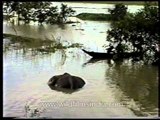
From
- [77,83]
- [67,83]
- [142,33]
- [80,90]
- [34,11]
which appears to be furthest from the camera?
[34,11]

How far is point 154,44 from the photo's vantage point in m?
14.8

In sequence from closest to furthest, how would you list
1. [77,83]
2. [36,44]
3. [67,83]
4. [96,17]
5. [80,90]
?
[80,90], [67,83], [77,83], [36,44], [96,17]

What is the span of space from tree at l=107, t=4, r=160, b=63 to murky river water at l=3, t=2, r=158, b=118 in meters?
0.65

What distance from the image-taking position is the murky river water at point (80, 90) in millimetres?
8547

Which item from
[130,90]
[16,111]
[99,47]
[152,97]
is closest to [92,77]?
[130,90]

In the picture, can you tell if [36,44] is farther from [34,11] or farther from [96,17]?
[96,17]

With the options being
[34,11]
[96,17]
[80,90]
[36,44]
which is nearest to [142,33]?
[80,90]

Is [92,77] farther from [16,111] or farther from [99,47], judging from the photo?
[99,47]

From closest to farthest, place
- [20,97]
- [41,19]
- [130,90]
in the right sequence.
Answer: [20,97], [130,90], [41,19]

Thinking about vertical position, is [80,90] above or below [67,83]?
below

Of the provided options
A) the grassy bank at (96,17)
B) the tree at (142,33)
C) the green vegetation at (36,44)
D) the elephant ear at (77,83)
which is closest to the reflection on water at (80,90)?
the elephant ear at (77,83)

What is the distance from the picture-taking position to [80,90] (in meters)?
10.7

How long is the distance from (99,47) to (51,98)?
396 inches

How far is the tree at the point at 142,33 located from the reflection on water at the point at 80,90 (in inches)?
26.8
